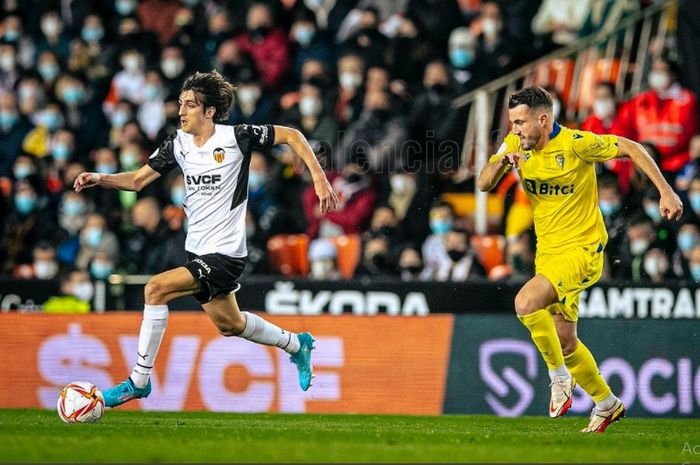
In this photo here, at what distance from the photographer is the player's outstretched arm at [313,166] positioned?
1010cm

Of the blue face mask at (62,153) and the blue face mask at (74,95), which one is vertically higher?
the blue face mask at (74,95)

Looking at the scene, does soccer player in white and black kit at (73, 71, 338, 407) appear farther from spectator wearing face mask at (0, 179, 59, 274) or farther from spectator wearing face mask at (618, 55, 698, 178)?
spectator wearing face mask at (0, 179, 59, 274)

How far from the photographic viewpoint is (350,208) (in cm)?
1645

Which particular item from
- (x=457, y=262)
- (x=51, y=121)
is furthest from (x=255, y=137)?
(x=51, y=121)

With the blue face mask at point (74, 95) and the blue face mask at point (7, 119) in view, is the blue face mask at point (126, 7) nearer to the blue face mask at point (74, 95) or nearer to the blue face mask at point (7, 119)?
the blue face mask at point (74, 95)

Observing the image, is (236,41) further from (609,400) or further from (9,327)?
(609,400)

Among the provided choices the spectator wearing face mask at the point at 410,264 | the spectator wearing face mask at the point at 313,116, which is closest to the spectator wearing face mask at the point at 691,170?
the spectator wearing face mask at the point at 410,264

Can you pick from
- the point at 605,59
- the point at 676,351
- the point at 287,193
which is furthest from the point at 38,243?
the point at 676,351

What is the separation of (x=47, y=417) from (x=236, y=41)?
8.64 metres

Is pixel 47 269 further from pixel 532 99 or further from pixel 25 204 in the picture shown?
pixel 532 99

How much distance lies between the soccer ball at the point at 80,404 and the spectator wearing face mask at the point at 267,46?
893 centimetres

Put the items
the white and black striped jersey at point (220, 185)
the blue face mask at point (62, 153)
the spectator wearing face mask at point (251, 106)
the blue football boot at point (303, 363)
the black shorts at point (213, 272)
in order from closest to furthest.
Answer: the black shorts at point (213, 272) → the white and black striped jersey at point (220, 185) → the blue football boot at point (303, 363) → the spectator wearing face mask at point (251, 106) → the blue face mask at point (62, 153)

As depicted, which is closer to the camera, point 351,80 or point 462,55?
point 462,55

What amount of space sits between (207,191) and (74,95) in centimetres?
982
